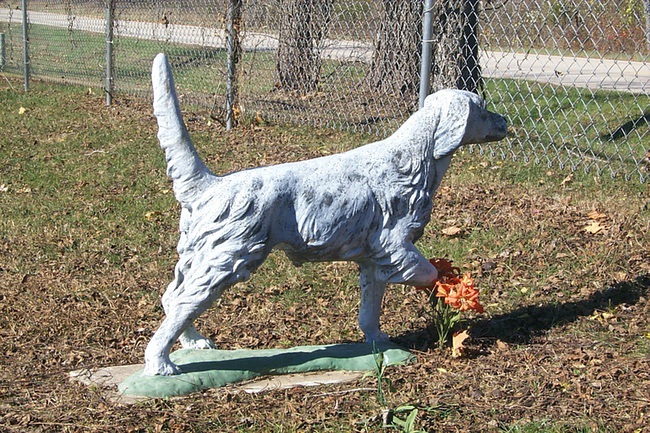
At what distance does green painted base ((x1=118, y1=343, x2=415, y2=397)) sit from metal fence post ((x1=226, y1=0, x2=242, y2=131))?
19.0ft

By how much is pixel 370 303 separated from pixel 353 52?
5.94m

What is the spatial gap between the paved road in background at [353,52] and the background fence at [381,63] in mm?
31

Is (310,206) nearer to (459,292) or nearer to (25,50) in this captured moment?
(459,292)

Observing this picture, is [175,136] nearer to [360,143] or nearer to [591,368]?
[591,368]

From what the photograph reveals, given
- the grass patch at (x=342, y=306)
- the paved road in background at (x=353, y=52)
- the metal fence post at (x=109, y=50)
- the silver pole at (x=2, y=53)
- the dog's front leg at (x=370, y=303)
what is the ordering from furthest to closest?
1. the silver pole at (x=2, y=53)
2. the metal fence post at (x=109, y=50)
3. the paved road in background at (x=353, y=52)
4. the dog's front leg at (x=370, y=303)
5. the grass patch at (x=342, y=306)

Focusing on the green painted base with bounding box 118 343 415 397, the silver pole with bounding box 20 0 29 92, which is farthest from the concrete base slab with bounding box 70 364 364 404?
the silver pole with bounding box 20 0 29 92

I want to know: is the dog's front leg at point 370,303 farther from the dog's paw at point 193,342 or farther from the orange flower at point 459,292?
the dog's paw at point 193,342

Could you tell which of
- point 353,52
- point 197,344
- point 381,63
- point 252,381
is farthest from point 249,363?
point 353,52

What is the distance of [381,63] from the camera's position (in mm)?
8977

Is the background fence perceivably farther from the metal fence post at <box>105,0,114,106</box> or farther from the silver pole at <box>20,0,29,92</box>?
the silver pole at <box>20,0,29,92</box>

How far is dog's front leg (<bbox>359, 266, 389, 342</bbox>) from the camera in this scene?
12.3 feet

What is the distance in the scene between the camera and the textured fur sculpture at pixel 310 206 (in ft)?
10.8

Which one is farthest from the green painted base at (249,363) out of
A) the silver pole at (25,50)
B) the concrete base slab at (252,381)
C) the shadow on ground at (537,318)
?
the silver pole at (25,50)

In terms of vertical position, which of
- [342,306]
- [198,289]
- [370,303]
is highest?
[198,289]
